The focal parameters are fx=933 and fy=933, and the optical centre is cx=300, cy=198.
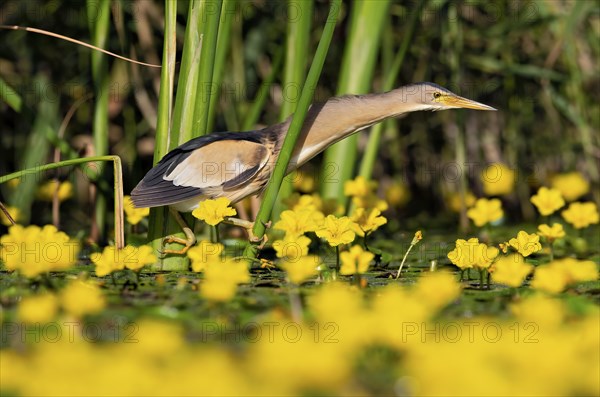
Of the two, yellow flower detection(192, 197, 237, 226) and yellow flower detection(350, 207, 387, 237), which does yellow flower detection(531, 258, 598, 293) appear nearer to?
yellow flower detection(350, 207, 387, 237)

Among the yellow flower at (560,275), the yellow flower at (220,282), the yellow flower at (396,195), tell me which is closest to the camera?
the yellow flower at (220,282)

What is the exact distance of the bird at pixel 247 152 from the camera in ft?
9.62

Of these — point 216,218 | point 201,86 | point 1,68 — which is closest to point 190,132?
point 201,86

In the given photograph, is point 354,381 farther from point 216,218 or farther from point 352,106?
point 352,106

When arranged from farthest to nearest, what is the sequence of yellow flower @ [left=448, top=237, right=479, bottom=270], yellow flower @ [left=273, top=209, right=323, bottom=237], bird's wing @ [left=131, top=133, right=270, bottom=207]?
bird's wing @ [left=131, top=133, right=270, bottom=207], yellow flower @ [left=273, top=209, right=323, bottom=237], yellow flower @ [left=448, top=237, right=479, bottom=270]

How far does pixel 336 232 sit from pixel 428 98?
0.82 m

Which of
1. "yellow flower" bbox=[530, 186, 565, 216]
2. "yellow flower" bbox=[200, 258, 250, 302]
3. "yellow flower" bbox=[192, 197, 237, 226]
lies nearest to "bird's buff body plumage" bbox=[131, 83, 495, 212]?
"yellow flower" bbox=[192, 197, 237, 226]

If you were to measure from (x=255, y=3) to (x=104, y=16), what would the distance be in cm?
127

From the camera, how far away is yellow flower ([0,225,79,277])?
225 cm

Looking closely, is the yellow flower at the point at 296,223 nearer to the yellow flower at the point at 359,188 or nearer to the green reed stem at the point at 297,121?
the green reed stem at the point at 297,121

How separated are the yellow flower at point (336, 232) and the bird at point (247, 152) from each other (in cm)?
48

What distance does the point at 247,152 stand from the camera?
123 inches

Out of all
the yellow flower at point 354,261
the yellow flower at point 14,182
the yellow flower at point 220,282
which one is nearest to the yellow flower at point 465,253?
the yellow flower at point 354,261

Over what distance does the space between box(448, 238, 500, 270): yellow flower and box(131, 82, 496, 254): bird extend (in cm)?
81
